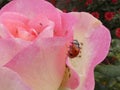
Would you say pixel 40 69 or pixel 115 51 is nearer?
pixel 40 69

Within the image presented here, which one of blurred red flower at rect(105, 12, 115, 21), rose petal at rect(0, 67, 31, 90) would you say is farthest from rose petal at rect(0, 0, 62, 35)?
blurred red flower at rect(105, 12, 115, 21)

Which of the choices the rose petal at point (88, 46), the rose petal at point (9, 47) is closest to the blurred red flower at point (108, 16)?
the rose petal at point (88, 46)

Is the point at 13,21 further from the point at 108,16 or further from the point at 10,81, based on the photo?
the point at 108,16

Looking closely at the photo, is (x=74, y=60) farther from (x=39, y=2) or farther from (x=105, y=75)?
(x=105, y=75)

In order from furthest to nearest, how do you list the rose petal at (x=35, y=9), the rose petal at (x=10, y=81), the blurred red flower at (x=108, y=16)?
the blurred red flower at (x=108, y=16), the rose petal at (x=35, y=9), the rose petal at (x=10, y=81)

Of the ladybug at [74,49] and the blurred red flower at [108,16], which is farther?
the blurred red flower at [108,16]

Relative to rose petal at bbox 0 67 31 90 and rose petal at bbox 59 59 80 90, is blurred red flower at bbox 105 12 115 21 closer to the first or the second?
rose petal at bbox 59 59 80 90

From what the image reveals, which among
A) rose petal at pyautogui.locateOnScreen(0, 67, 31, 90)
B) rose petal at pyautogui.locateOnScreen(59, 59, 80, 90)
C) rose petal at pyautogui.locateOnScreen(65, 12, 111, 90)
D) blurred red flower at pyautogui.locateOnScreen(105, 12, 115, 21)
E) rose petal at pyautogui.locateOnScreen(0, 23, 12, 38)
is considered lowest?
blurred red flower at pyautogui.locateOnScreen(105, 12, 115, 21)

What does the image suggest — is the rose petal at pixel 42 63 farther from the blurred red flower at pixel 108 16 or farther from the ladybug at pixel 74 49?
the blurred red flower at pixel 108 16

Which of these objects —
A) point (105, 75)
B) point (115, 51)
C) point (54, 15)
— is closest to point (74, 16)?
point (54, 15)
